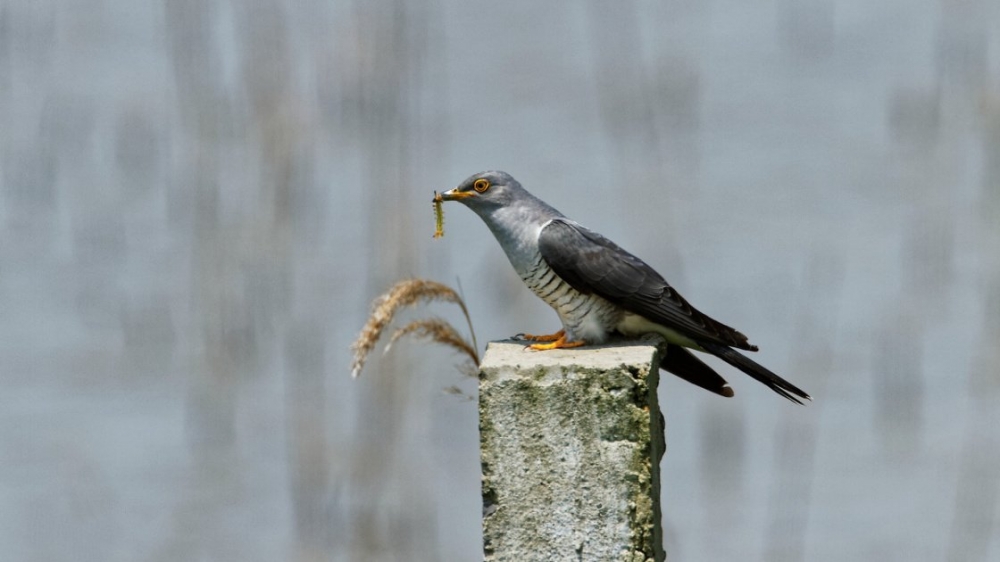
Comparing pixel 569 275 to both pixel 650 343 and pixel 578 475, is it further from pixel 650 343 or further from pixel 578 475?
pixel 578 475

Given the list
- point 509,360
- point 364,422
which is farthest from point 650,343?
point 364,422

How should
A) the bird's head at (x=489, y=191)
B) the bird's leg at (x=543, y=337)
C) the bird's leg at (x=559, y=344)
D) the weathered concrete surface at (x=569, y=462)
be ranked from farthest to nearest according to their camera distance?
the bird's head at (x=489, y=191), the bird's leg at (x=543, y=337), the bird's leg at (x=559, y=344), the weathered concrete surface at (x=569, y=462)

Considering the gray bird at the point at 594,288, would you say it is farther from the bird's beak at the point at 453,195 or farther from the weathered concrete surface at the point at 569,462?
the weathered concrete surface at the point at 569,462

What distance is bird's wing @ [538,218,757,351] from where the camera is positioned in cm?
348

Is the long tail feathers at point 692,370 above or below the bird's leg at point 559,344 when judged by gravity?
below

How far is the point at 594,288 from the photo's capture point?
11.4 ft

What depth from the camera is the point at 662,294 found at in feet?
11.5

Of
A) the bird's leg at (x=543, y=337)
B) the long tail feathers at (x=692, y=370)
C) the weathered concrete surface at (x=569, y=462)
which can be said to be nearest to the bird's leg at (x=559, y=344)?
the bird's leg at (x=543, y=337)

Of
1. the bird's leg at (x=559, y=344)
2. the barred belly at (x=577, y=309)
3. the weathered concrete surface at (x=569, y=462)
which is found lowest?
the weathered concrete surface at (x=569, y=462)

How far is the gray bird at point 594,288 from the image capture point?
3492mm

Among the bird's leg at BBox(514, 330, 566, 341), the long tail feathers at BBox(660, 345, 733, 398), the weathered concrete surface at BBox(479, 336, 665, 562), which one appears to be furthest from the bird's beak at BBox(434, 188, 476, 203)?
the weathered concrete surface at BBox(479, 336, 665, 562)

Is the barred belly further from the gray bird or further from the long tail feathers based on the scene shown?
the long tail feathers

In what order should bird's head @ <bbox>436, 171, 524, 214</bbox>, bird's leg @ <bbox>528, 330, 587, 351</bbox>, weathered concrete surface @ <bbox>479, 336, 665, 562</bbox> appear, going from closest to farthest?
weathered concrete surface @ <bbox>479, 336, 665, 562</bbox>, bird's leg @ <bbox>528, 330, 587, 351</bbox>, bird's head @ <bbox>436, 171, 524, 214</bbox>

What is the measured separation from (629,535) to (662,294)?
975 millimetres
